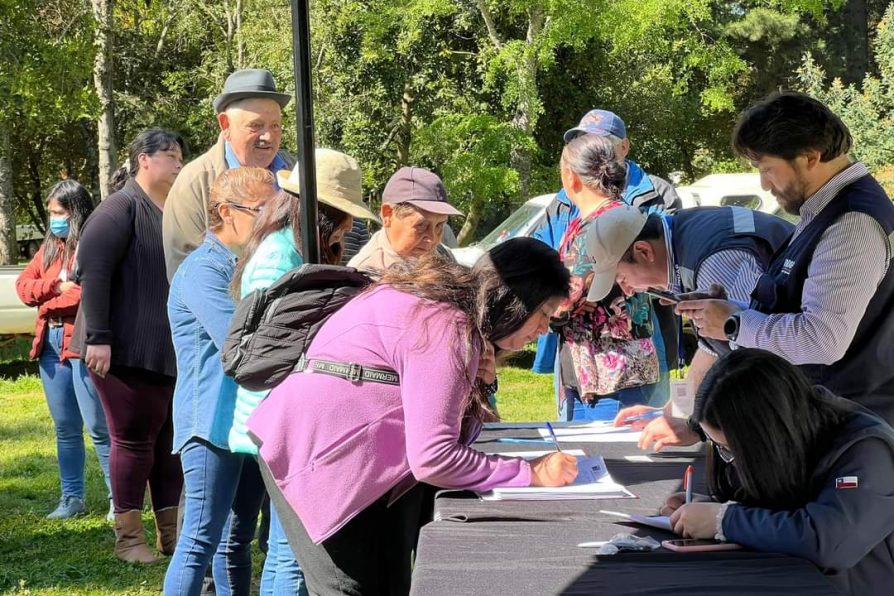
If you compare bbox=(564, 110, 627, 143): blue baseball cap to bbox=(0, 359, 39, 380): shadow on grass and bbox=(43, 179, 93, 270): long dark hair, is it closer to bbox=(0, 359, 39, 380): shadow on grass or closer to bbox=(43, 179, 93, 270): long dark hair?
bbox=(43, 179, 93, 270): long dark hair

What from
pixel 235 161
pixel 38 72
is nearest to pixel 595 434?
pixel 235 161

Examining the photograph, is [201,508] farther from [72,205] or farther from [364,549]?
[72,205]

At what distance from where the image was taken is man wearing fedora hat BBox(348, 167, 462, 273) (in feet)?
11.7

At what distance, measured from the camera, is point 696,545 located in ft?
6.75

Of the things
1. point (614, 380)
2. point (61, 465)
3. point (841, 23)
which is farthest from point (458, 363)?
point (841, 23)

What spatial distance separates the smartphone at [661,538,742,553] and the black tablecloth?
0.08 feet

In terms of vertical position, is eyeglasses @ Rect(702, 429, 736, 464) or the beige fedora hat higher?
the beige fedora hat

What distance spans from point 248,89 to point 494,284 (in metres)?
2.08

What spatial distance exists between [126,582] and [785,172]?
3256 millimetres

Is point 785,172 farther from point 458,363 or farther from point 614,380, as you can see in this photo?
point 614,380

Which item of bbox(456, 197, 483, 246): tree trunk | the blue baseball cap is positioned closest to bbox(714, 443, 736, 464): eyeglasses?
the blue baseball cap

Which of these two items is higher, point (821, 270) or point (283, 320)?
point (821, 270)

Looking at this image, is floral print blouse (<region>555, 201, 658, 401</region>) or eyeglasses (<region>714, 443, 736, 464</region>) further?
floral print blouse (<region>555, 201, 658, 401</region>)

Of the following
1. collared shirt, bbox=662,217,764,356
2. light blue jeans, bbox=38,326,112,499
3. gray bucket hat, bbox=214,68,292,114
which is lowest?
light blue jeans, bbox=38,326,112,499
